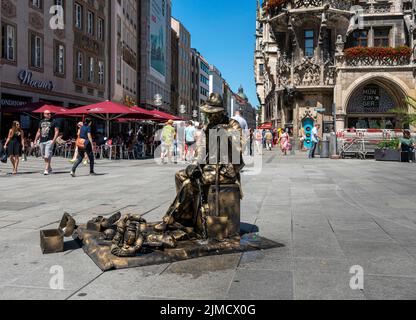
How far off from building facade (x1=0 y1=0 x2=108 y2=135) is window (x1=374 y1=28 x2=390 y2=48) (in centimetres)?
2066

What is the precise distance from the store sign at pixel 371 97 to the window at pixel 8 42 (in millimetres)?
24203

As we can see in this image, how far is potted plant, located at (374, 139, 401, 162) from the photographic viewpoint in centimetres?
2088

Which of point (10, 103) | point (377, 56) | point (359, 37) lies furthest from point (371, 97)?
point (10, 103)

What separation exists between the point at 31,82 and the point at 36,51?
2.18 m

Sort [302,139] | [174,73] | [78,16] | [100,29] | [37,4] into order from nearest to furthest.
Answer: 1. [37,4]
2. [78,16]
3. [302,139]
4. [100,29]
5. [174,73]

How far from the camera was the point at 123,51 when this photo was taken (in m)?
42.4

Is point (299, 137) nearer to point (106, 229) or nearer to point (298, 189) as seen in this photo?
point (298, 189)

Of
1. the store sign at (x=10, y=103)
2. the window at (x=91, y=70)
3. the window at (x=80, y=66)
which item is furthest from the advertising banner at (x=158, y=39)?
the store sign at (x=10, y=103)

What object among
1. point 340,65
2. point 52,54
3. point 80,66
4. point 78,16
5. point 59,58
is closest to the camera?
point 52,54

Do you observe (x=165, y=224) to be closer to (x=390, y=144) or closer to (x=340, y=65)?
(x=390, y=144)

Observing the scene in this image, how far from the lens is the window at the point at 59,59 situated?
2772 centimetres

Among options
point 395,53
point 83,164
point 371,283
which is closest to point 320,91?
point 395,53

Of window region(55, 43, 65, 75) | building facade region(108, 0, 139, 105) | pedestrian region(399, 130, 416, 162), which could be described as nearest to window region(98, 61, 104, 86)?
building facade region(108, 0, 139, 105)

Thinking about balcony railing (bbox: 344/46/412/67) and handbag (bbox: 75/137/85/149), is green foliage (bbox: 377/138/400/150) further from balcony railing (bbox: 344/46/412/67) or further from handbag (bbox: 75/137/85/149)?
handbag (bbox: 75/137/85/149)
